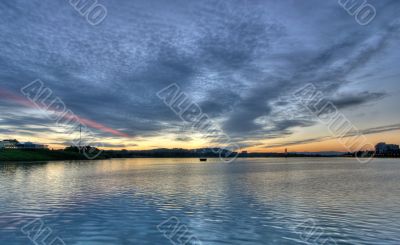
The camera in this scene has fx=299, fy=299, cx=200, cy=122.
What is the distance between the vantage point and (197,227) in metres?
28.3

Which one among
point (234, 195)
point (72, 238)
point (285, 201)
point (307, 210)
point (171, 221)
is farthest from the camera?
point (234, 195)

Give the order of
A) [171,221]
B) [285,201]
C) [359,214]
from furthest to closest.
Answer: [285,201]
[359,214]
[171,221]

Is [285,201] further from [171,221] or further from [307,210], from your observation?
[171,221]

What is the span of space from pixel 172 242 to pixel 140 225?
6664 mm

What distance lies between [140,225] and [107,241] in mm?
5859

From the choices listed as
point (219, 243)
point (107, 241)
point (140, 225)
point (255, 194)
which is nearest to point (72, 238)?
point (107, 241)

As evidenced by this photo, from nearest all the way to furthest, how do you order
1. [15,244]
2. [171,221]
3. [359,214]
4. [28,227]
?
[15,244], [28,227], [171,221], [359,214]

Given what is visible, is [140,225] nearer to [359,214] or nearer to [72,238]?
[72,238]

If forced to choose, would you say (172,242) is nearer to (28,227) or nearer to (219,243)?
(219,243)

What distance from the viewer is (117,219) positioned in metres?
31.7

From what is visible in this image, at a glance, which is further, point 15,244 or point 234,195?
point 234,195

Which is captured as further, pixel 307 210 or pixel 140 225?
pixel 307 210

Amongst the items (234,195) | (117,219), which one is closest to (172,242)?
(117,219)

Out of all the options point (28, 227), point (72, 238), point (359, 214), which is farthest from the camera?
point (359, 214)
